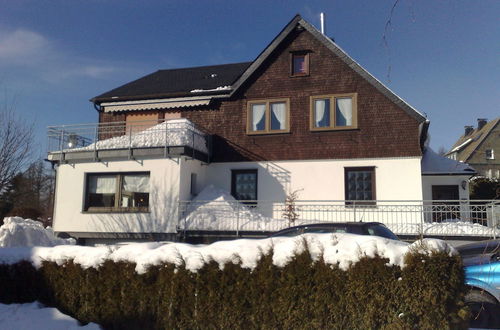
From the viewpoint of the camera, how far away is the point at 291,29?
61.3ft

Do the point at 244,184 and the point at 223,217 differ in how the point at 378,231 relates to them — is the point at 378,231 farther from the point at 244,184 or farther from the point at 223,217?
the point at 244,184

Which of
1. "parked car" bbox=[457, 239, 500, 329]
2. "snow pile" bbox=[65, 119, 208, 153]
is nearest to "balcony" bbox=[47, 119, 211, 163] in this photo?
"snow pile" bbox=[65, 119, 208, 153]

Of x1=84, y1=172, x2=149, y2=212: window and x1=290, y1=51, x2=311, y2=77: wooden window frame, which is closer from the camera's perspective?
x1=84, y1=172, x2=149, y2=212: window

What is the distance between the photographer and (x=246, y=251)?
6.10 m

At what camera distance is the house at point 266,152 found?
16.8 metres

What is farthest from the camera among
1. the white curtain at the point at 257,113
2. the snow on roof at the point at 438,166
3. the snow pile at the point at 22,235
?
the white curtain at the point at 257,113

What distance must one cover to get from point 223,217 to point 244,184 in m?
2.95

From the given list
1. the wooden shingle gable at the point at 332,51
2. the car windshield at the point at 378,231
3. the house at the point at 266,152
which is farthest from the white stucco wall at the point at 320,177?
the car windshield at the point at 378,231

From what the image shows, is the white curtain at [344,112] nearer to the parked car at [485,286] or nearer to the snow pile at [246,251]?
the parked car at [485,286]

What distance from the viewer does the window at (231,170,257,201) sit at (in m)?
18.5

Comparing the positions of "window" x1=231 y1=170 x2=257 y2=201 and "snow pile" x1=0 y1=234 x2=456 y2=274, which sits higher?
"window" x1=231 y1=170 x2=257 y2=201

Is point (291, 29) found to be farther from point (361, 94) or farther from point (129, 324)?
point (129, 324)

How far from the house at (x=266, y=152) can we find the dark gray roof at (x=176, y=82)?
32.0 inches

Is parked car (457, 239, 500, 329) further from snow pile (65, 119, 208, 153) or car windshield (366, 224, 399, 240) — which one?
snow pile (65, 119, 208, 153)
